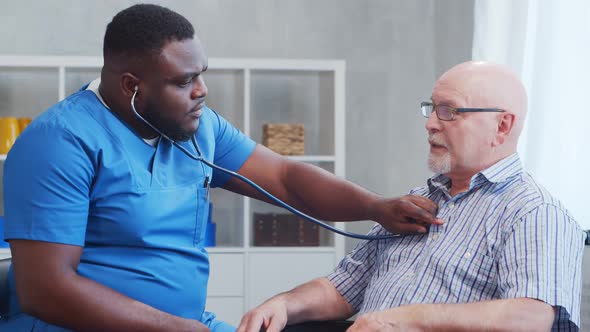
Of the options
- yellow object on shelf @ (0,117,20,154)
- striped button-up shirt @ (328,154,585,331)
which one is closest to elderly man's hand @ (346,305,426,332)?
striped button-up shirt @ (328,154,585,331)

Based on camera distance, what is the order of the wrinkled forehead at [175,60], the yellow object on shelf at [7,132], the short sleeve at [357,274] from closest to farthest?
the wrinkled forehead at [175,60] → the short sleeve at [357,274] → the yellow object on shelf at [7,132]

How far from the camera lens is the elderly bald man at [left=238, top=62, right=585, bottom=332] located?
1.62 meters

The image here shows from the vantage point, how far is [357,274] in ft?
6.86

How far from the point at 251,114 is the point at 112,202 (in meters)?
2.83

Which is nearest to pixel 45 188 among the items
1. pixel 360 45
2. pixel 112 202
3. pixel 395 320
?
pixel 112 202

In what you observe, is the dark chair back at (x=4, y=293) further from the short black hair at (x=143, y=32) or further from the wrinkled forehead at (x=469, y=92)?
the wrinkled forehead at (x=469, y=92)

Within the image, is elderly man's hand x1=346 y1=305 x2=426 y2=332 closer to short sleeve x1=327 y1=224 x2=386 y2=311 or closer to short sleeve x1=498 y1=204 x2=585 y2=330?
short sleeve x1=498 y1=204 x2=585 y2=330

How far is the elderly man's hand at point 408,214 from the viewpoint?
1.91 m

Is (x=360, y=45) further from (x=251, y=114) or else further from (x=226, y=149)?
(x=226, y=149)

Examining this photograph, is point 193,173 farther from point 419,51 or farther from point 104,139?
point 419,51

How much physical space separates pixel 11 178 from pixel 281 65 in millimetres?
2514

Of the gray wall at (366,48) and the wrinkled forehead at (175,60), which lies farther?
the gray wall at (366,48)

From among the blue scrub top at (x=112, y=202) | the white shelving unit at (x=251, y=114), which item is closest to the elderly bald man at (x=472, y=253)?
the blue scrub top at (x=112, y=202)

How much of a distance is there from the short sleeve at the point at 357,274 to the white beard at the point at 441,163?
0.25m
